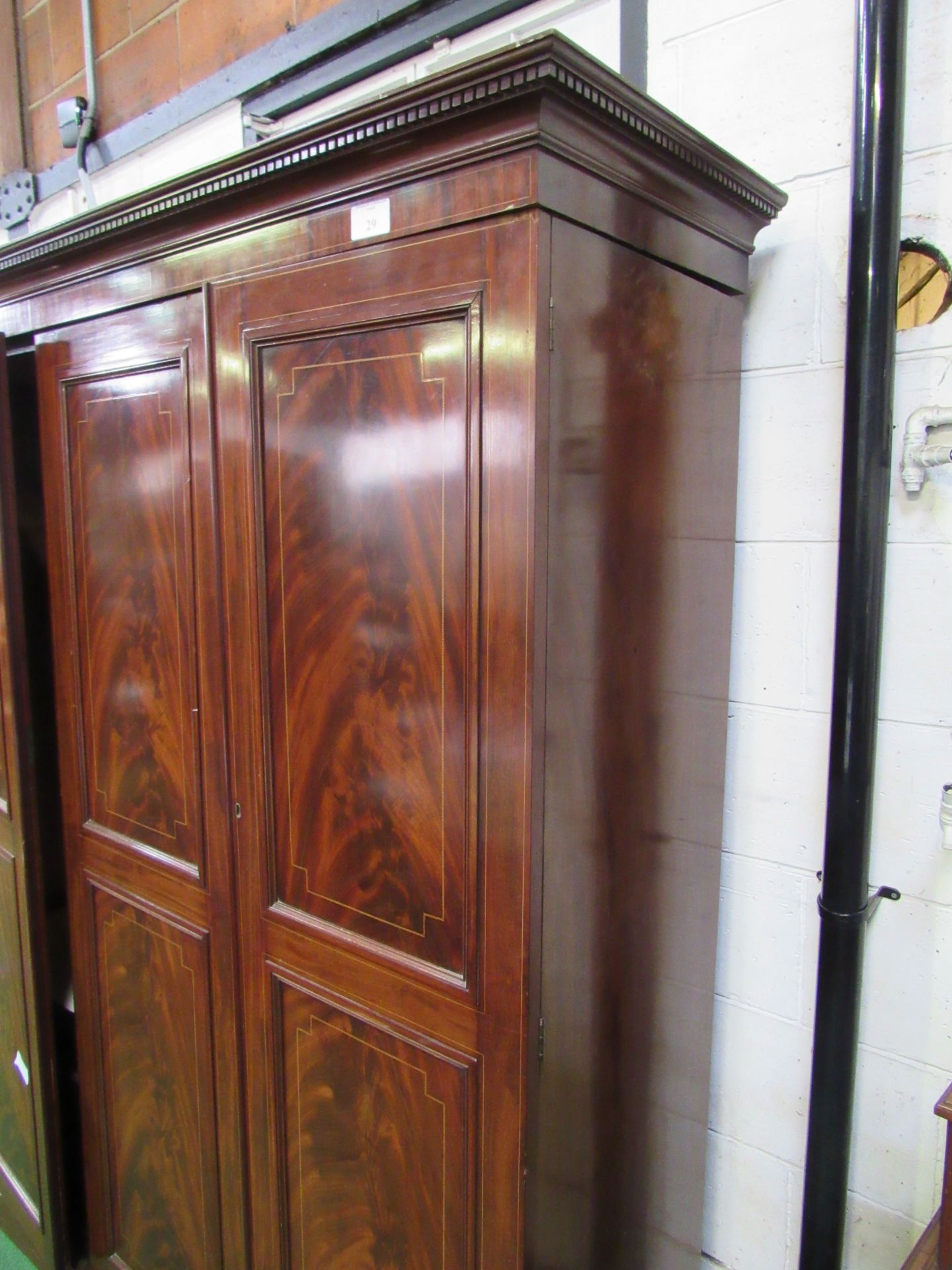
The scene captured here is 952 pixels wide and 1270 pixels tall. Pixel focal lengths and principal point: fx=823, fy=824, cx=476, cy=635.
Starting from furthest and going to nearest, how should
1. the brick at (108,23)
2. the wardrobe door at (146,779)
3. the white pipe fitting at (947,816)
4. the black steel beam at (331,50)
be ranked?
1. the brick at (108,23)
2. the black steel beam at (331,50)
3. the wardrobe door at (146,779)
4. the white pipe fitting at (947,816)

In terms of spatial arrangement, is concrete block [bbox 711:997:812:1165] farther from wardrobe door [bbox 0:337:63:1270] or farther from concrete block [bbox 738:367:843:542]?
wardrobe door [bbox 0:337:63:1270]

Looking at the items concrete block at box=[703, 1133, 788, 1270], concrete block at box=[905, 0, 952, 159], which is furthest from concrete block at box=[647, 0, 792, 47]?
concrete block at box=[703, 1133, 788, 1270]

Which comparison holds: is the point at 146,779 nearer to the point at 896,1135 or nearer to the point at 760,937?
the point at 760,937

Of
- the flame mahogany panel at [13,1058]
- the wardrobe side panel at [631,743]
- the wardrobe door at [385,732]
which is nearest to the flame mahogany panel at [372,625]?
the wardrobe door at [385,732]

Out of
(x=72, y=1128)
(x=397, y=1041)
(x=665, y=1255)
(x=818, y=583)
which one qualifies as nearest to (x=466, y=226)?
(x=818, y=583)

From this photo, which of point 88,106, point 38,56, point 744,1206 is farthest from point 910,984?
point 38,56

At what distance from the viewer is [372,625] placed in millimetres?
963

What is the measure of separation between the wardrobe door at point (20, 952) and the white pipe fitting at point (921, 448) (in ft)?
4.71

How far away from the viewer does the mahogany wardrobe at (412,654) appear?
0.83 meters

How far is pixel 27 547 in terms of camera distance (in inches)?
62.4

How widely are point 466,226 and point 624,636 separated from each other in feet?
1.56

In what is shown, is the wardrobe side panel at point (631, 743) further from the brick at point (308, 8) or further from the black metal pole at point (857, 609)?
the brick at point (308, 8)

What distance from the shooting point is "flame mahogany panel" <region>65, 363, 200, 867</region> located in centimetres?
121

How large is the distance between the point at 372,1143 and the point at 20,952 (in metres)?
0.95
